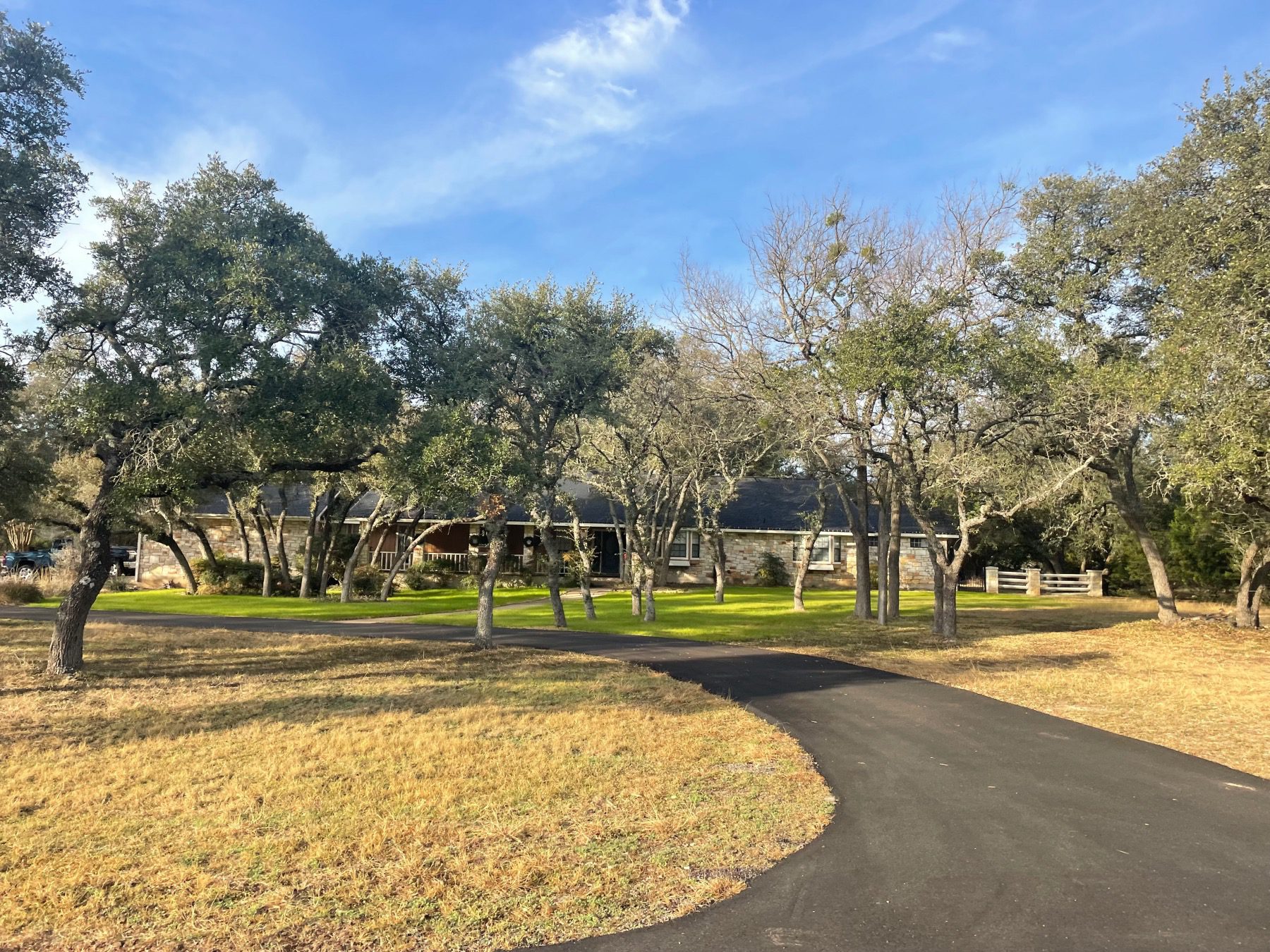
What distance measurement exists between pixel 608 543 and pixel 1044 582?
21.6 m

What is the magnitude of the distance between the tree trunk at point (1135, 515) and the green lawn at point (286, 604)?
2142 cm

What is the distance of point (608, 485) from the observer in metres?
24.4

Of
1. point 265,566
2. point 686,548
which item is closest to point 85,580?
point 265,566

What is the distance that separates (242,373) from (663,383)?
1150 cm

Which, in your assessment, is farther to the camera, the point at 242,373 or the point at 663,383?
the point at 663,383

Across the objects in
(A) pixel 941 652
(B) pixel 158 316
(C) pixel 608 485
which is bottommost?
(A) pixel 941 652

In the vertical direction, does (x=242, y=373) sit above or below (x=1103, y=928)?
above

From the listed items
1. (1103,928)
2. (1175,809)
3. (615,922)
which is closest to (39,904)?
(615,922)

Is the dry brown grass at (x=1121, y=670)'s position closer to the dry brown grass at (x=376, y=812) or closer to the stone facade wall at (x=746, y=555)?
the dry brown grass at (x=376, y=812)

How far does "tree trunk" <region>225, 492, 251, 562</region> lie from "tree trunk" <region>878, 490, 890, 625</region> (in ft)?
80.6

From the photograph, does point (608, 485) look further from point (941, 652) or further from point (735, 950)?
point (735, 950)

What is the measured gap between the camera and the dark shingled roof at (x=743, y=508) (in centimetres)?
3859

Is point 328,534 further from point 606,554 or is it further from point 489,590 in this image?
point 489,590

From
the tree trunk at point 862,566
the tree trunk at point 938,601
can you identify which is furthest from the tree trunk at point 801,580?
the tree trunk at point 938,601
